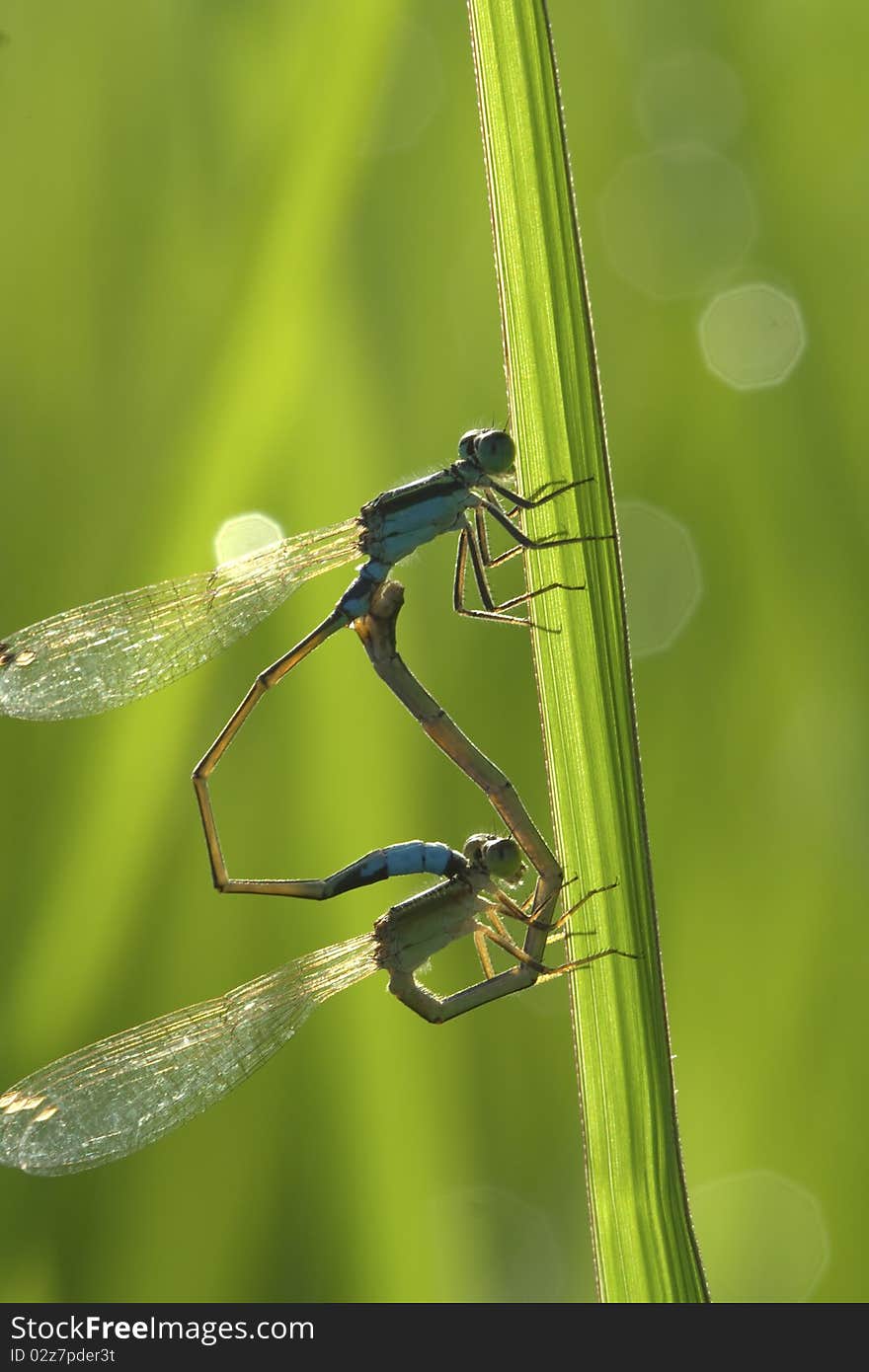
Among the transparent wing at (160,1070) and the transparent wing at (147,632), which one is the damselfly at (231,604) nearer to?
the transparent wing at (147,632)

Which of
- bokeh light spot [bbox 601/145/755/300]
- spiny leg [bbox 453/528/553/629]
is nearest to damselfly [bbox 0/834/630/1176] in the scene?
spiny leg [bbox 453/528/553/629]

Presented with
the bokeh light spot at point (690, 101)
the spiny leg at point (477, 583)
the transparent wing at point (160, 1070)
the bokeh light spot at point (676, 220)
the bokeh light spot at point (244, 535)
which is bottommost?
the transparent wing at point (160, 1070)

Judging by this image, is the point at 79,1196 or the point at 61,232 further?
the point at 61,232

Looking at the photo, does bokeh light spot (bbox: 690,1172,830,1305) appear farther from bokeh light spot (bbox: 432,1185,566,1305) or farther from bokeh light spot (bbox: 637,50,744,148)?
bokeh light spot (bbox: 637,50,744,148)

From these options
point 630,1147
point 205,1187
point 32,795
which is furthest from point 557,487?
point 205,1187

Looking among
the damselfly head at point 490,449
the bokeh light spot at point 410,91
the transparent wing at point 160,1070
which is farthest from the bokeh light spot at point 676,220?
the transparent wing at point 160,1070

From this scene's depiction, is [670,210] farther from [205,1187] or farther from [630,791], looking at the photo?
[205,1187]
